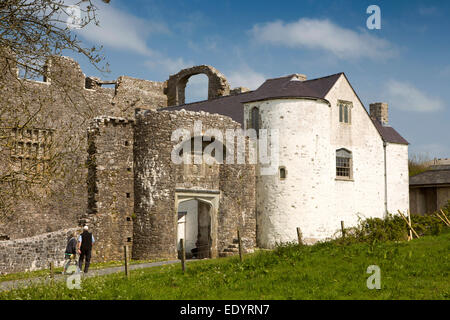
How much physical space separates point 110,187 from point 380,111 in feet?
72.6

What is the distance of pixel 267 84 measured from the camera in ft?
102

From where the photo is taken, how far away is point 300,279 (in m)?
13.2

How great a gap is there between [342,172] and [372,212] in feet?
11.0

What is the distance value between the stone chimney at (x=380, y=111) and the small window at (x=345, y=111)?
7.33 metres

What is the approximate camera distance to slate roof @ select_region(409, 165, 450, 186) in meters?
35.2

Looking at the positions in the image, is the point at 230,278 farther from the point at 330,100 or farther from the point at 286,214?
the point at 330,100

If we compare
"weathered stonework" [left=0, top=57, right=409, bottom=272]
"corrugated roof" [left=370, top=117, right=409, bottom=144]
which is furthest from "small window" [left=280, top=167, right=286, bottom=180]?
"corrugated roof" [left=370, top=117, right=409, bottom=144]

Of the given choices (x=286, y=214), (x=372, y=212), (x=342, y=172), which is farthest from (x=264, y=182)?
(x=372, y=212)

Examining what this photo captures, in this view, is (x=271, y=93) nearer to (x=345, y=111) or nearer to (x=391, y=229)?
(x=345, y=111)

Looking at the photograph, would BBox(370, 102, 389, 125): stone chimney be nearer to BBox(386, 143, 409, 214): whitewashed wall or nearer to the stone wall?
BBox(386, 143, 409, 214): whitewashed wall

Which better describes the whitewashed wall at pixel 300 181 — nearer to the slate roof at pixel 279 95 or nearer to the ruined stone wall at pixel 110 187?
the slate roof at pixel 279 95

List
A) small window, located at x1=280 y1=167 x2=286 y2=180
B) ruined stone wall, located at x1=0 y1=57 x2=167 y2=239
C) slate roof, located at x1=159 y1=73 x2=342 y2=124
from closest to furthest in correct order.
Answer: small window, located at x1=280 y1=167 x2=286 y2=180, slate roof, located at x1=159 y1=73 x2=342 y2=124, ruined stone wall, located at x1=0 y1=57 x2=167 y2=239

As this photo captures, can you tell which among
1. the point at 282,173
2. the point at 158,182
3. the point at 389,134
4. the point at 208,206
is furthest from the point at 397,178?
the point at 158,182

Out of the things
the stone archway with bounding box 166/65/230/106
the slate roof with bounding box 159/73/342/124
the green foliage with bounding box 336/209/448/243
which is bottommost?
the green foliage with bounding box 336/209/448/243
